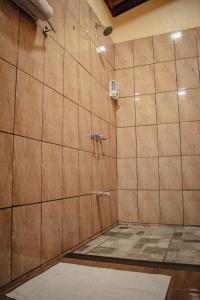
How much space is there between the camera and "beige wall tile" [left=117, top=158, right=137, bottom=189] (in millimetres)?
2906

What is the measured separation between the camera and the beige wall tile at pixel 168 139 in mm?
2793

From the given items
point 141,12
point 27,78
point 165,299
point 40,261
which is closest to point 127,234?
point 40,261

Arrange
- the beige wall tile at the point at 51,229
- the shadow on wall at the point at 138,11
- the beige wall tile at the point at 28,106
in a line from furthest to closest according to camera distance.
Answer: the shadow on wall at the point at 138,11 < the beige wall tile at the point at 51,229 < the beige wall tile at the point at 28,106

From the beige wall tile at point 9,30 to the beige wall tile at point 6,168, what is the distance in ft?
1.40

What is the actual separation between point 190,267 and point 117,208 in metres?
1.51

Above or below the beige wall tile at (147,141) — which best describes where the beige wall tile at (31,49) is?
above

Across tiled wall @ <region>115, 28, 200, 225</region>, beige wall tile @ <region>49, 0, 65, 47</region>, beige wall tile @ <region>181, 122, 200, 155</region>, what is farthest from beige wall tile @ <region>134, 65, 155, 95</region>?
beige wall tile @ <region>49, 0, 65, 47</region>

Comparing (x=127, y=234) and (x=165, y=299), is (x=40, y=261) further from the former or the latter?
(x=127, y=234)

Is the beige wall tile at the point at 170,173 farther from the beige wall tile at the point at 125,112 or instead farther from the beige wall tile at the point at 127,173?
the beige wall tile at the point at 125,112

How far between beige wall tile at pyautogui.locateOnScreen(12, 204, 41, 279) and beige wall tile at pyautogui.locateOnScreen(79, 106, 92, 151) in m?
0.79

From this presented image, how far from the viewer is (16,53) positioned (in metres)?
1.33

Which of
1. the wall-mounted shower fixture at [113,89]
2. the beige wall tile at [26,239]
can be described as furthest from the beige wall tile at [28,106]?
the wall-mounted shower fixture at [113,89]

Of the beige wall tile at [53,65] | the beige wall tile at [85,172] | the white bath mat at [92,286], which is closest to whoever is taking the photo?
the white bath mat at [92,286]

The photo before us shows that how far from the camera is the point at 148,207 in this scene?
110 inches
